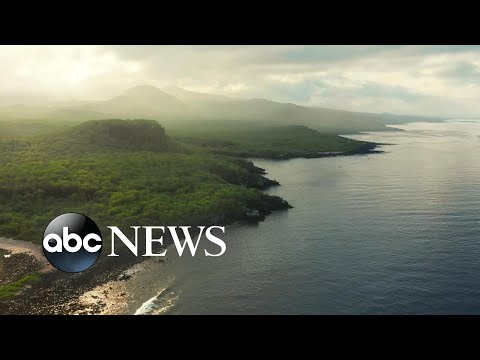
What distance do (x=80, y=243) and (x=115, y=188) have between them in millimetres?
36686

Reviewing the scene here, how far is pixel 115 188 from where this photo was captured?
112875 millimetres

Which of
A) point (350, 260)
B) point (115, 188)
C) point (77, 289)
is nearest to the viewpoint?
point (77, 289)

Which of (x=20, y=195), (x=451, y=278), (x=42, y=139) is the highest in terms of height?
(x=42, y=139)

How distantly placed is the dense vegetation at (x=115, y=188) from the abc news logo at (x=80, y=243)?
4.67 metres

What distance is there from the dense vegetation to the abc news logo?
4.67 metres

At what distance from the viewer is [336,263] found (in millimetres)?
73562

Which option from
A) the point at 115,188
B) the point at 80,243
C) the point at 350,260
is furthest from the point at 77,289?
the point at 115,188

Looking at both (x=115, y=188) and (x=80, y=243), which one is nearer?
(x=80, y=243)

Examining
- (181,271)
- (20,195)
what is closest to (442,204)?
(181,271)

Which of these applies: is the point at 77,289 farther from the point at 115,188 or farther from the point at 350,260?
the point at 115,188

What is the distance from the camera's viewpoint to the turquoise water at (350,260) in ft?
198
